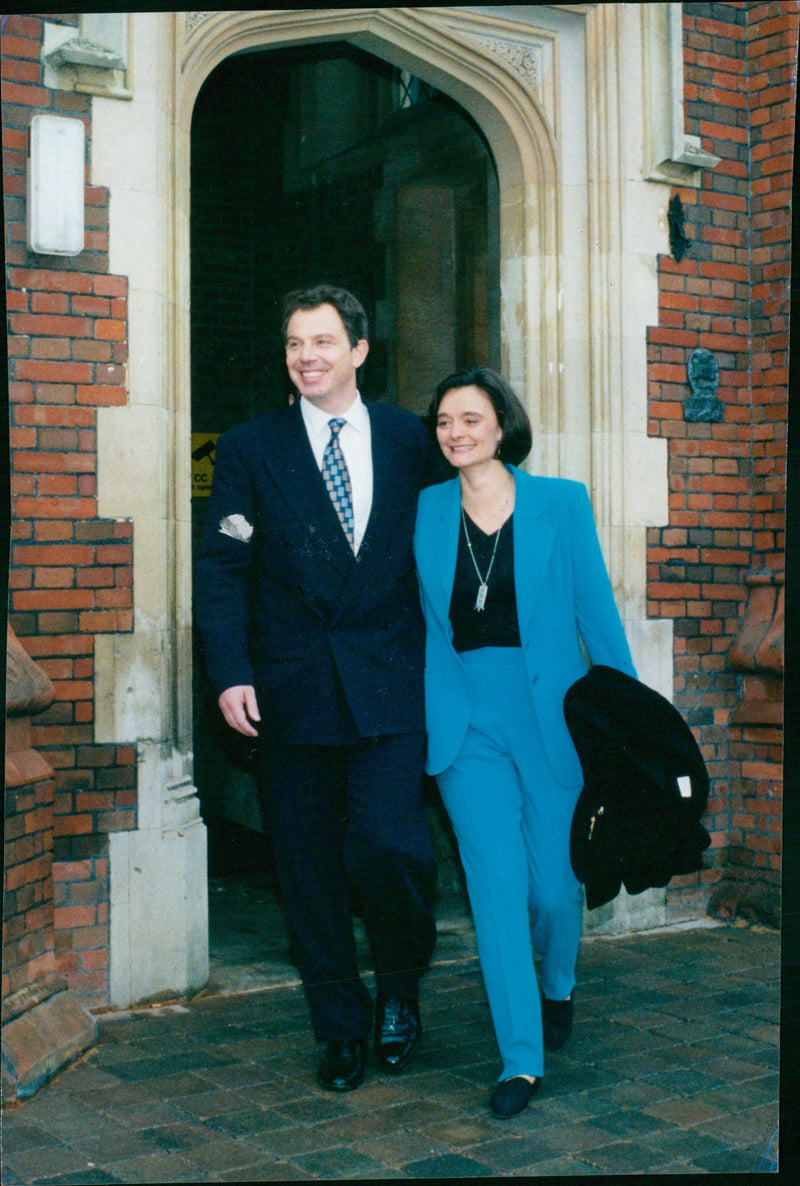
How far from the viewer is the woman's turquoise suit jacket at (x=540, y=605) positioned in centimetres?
342

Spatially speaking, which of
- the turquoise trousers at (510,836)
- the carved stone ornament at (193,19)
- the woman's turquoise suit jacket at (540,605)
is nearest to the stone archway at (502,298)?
the carved stone ornament at (193,19)

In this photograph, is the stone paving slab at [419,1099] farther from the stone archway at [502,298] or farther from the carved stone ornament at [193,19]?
the carved stone ornament at [193,19]

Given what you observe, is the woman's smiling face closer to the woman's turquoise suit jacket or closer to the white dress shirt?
the woman's turquoise suit jacket

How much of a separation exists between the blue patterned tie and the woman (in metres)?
0.21

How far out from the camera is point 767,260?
513 cm

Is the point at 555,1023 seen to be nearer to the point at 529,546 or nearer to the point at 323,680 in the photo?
the point at 323,680

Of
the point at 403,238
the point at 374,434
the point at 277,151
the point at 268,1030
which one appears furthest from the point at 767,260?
the point at 277,151

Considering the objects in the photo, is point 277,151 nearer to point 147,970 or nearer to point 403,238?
point 403,238

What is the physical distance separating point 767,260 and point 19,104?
115 inches

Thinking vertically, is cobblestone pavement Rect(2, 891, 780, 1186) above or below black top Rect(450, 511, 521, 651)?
below

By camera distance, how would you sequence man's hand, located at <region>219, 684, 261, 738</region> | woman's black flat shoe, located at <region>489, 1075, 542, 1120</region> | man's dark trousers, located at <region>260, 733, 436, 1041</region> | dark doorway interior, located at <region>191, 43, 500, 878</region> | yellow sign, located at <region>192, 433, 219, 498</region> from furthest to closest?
yellow sign, located at <region>192, 433, 219, 498</region> → dark doorway interior, located at <region>191, 43, 500, 878</region> → man's dark trousers, located at <region>260, 733, 436, 1041</region> → man's hand, located at <region>219, 684, 261, 738</region> → woman's black flat shoe, located at <region>489, 1075, 542, 1120</region>

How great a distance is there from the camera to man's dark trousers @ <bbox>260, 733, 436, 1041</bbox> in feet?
11.4

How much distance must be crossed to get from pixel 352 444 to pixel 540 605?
2.31 ft

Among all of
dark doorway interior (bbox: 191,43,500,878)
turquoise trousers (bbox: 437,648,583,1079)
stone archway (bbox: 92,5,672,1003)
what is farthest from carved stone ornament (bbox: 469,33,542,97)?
turquoise trousers (bbox: 437,648,583,1079)
